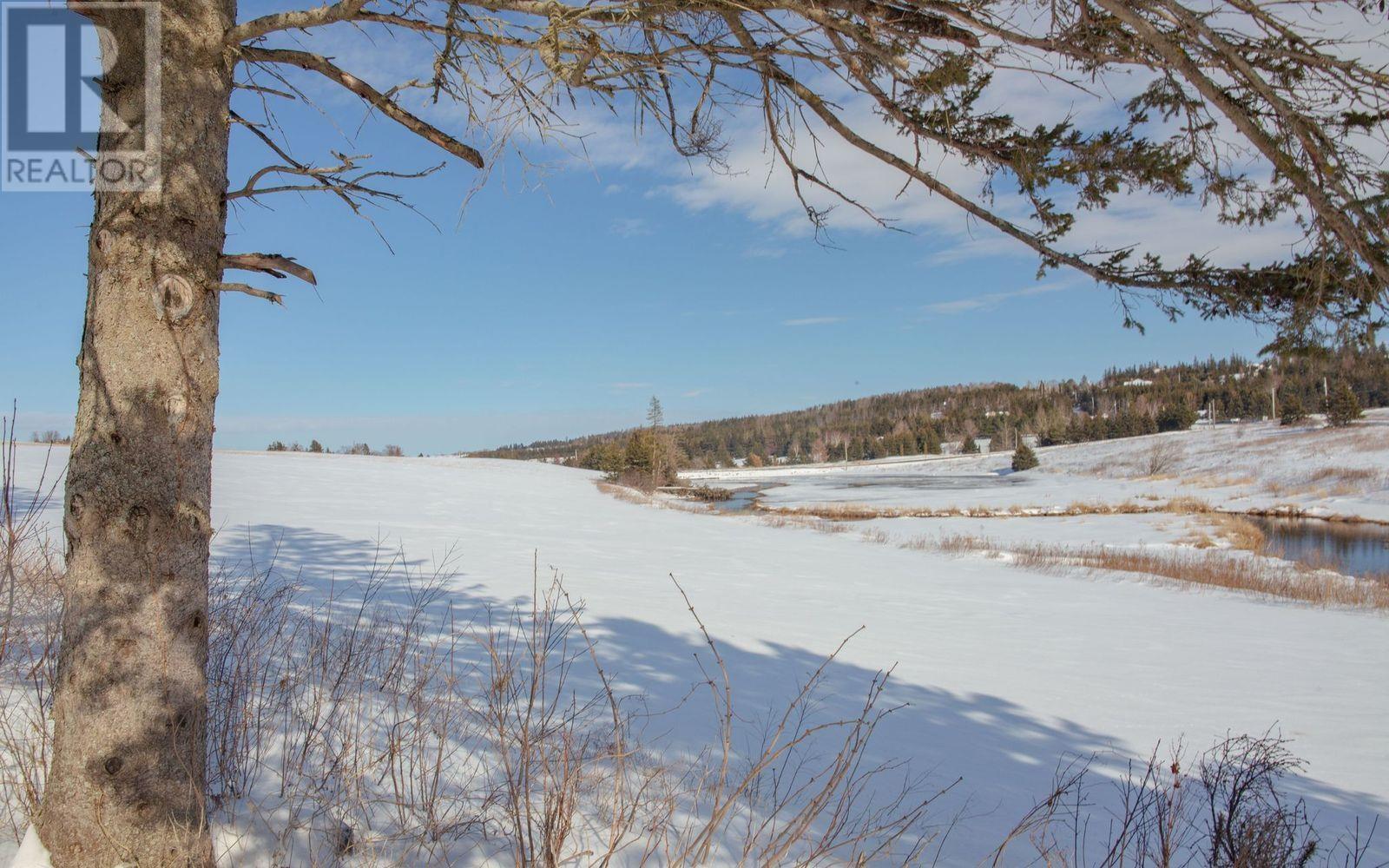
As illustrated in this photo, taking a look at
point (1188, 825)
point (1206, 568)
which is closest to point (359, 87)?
point (1188, 825)

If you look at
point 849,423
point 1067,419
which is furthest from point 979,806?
point 849,423

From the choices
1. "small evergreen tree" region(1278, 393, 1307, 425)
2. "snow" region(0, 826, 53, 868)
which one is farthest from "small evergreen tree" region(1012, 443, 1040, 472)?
"snow" region(0, 826, 53, 868)

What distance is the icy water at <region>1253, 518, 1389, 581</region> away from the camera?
16453 mm

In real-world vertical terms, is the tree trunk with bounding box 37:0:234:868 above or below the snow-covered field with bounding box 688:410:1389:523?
above

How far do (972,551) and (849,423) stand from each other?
131 m

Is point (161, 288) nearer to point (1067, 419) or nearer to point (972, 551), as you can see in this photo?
point (972, 551)

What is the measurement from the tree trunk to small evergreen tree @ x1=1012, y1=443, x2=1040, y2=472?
6053cm

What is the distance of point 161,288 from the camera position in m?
1.77

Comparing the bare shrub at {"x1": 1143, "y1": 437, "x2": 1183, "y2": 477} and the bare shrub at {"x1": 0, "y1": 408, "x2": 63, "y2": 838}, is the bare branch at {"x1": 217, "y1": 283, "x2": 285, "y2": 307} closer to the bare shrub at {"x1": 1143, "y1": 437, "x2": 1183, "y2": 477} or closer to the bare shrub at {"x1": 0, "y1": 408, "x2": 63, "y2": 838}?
the bare shrub at {"x1": 0, "y1": 408, "x2": 63, "y2": 838}

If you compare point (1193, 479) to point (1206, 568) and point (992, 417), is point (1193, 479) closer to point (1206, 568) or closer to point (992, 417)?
point (1206, 568)

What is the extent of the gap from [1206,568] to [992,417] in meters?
99.0

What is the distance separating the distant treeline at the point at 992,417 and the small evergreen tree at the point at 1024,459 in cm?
1737

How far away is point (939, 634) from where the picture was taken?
805cm

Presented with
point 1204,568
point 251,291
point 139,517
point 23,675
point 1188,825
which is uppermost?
point 251,291
